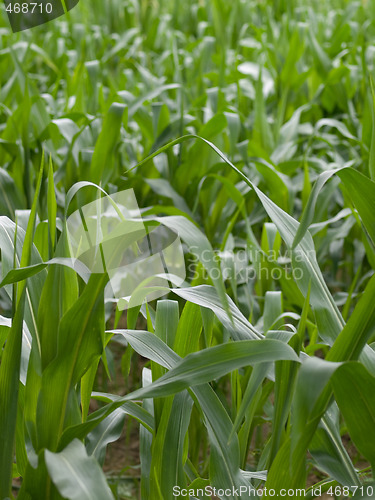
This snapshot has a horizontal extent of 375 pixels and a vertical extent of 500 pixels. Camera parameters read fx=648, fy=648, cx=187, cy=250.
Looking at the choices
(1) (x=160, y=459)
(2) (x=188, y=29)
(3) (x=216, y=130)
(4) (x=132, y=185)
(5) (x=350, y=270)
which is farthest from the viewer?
(2) (x=188, y=29)

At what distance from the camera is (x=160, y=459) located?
0.68 meters

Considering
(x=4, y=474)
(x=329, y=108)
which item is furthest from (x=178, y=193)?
(x=4, y=474)

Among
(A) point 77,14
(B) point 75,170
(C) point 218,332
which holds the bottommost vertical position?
(C) point 218,332

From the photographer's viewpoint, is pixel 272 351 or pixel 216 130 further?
pixel 216 130

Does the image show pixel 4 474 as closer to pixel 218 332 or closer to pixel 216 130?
pixel 218 332

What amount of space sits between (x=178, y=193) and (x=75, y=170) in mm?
225

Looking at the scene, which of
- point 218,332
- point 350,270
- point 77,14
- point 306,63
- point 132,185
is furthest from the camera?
point 77,14

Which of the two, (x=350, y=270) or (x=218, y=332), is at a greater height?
(x=218, y=332)

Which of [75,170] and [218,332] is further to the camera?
[75,170]

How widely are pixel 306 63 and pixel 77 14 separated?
3.79ft

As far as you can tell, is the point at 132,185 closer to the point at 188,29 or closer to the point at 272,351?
the point at 272,351

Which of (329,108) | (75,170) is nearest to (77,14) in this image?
(329,108)

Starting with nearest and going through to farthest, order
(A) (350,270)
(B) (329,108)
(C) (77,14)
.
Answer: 1. (A) (350,270)
2. (B) (329,108)
3. (C) (77,14)

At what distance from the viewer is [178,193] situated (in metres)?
1.39
